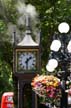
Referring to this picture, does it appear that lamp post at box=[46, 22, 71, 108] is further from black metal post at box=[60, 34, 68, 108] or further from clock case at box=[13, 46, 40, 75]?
clock case at box=[13, 46, 40, 75]

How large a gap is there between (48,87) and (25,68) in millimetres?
2363

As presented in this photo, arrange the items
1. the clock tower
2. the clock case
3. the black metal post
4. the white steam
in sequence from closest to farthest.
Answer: the black metal post < the clock tower < the clock case < the white steam

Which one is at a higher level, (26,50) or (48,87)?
(26,50)

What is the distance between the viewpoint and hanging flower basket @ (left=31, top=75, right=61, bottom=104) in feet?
40.4

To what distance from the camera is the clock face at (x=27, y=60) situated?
48.2ft

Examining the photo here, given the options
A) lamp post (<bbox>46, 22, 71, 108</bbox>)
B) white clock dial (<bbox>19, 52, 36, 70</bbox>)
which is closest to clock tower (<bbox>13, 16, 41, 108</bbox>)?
white clock dial (<bbox>19, 52, 36, 70</bbox>)

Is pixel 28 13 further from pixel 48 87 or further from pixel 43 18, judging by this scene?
pixel 48 87

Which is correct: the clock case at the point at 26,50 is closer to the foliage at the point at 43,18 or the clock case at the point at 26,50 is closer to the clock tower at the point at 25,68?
the clock tower at the point at 25,68

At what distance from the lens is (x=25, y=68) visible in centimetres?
1468

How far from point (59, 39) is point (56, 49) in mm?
521

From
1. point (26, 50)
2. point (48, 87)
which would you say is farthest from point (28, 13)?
point (48, 87)

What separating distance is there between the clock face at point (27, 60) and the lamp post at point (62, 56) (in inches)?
70.2

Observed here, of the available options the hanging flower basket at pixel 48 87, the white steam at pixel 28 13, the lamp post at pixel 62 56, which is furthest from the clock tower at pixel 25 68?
the white steam at pixel 28 13

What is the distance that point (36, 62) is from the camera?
14867 millimetres
